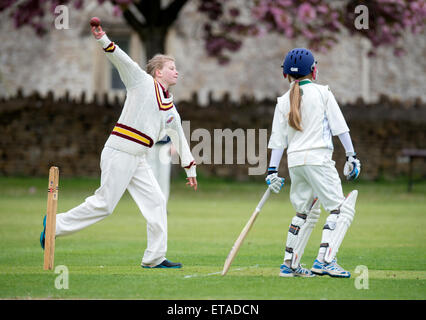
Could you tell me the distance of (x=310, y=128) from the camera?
727 centimetres

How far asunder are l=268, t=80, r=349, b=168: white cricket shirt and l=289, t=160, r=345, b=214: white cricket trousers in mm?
61

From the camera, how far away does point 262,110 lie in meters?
22.2

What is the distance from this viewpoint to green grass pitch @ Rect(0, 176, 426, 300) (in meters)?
6.46

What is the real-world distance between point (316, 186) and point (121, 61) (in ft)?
6.70

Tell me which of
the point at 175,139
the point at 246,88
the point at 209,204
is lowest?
the point at 209,204

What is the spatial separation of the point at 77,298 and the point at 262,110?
16.5 m

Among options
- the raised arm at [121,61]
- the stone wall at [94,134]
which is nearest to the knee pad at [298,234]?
the raised arm at [121,61]

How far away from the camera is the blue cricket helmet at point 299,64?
24.1 feet

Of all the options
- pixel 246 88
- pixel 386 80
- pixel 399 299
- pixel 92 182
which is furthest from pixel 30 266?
pixel 386 80

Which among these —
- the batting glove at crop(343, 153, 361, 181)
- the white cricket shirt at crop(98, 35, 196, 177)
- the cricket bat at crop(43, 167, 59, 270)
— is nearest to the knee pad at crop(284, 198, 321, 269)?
the batting glove at crop(343, 153, 361, 181)

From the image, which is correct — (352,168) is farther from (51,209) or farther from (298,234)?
(51,209)

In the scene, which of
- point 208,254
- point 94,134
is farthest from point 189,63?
point 208,254

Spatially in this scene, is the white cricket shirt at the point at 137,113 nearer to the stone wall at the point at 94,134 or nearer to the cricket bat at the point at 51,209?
the cricket bat at the point at 51,209

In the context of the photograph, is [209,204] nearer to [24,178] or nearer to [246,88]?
[24,178]
